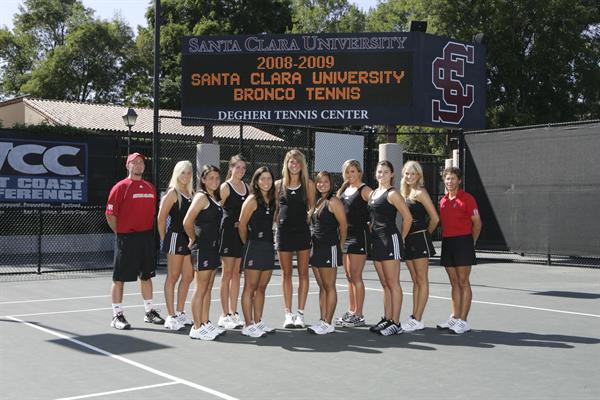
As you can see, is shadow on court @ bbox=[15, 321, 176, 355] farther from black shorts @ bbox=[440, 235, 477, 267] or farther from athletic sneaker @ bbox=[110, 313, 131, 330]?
black shorts @ bbox=[440, 235, 477, 267]

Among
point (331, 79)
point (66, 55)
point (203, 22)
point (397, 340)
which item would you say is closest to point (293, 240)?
point (397, 340)

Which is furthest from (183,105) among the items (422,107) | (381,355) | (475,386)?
(475,386)

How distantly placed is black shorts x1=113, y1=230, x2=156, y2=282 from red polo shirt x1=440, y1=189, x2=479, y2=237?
3509 millimetres

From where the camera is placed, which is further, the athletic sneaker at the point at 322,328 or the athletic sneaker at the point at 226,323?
the athletic sneaker at the point at 226,323

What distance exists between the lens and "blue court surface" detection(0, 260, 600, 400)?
5.82m

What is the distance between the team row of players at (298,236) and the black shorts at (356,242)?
12mm

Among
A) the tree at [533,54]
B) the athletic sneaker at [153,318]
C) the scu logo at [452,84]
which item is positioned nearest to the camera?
the athletic sneaker at [153,318]

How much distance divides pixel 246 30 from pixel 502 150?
27388mm

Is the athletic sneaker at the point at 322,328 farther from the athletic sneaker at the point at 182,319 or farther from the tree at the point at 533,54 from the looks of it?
the tree at the point at 533,54

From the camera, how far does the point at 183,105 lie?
19.0m

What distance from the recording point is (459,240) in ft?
27.6

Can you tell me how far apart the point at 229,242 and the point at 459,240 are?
2654 millimetres

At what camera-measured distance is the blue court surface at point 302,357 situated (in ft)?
19.1

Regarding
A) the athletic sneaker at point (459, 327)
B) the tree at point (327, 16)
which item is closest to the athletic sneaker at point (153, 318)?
the athletic sneaker at point (459, 327)
